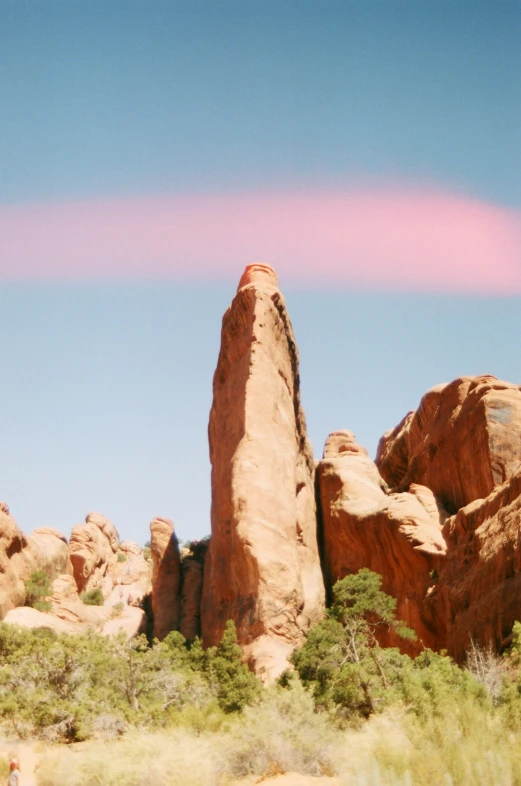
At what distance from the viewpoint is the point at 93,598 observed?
5197 centimetres

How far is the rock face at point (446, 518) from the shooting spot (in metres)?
18.6

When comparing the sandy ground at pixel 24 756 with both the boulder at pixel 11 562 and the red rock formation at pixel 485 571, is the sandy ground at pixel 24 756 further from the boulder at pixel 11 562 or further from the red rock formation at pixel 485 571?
the boulder at pixel 11 562

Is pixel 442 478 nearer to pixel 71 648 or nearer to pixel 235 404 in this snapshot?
pixel 235 404

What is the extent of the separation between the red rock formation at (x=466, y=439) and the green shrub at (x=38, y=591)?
23.5m

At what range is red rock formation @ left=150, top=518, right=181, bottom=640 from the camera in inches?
1419

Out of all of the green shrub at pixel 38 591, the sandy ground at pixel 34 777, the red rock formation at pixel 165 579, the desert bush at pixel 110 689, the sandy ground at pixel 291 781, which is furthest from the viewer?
the green shrub at pixel 38 591

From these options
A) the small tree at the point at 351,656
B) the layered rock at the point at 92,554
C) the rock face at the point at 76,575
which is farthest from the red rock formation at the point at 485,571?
the layered rock at the point at 92,554

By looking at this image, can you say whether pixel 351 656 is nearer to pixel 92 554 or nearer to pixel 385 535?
pixel 385 535

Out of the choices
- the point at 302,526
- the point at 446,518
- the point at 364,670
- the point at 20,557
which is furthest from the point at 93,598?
the point at 364,670

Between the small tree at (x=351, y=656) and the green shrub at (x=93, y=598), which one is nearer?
the small tree at (x=351, y=656)

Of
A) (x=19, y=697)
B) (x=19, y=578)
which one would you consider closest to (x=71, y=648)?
(x=19, y=697)

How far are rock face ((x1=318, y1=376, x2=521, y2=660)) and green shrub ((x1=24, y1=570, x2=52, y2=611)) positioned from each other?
17807 mm

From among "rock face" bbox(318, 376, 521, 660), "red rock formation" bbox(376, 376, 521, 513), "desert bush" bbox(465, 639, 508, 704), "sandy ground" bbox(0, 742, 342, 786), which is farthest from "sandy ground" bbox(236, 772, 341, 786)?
"red rock formation" bbox(376, 376, 521, 513)

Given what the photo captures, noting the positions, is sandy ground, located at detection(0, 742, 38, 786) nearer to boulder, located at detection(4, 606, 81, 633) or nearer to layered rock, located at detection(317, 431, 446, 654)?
layered rock, located at detection(317, 431, 446, 654)
